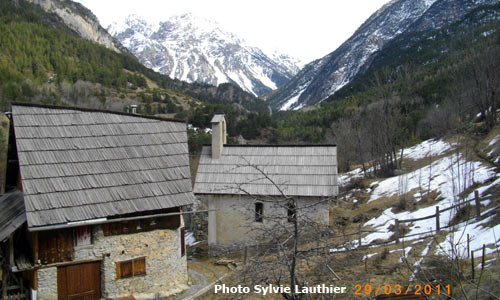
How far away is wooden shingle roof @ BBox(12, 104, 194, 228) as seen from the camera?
13.1 meters

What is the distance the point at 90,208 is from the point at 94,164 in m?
2.09

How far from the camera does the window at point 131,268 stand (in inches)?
550

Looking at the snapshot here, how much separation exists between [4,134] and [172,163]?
5916 centimetres

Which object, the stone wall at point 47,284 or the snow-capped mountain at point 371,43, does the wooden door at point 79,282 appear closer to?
the stone wall at point 47,284

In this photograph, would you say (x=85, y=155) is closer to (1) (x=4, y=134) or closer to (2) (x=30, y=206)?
(2) (x=30, y=206)

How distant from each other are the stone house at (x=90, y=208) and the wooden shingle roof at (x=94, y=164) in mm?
35

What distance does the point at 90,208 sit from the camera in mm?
13336

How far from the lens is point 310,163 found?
2178 centimetres

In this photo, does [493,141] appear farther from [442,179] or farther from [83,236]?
[83,236]

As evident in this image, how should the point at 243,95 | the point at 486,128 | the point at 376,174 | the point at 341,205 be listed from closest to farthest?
1. the point at 341,205
2. the point at 486,128
3. the point at 376,174
4. the point at 243,95

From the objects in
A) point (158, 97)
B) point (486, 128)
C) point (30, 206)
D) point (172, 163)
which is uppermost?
point (158, 97)

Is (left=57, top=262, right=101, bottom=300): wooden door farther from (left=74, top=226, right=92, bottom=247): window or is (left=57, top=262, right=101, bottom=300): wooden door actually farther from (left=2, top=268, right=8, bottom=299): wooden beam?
(left=2, top=268, right=8, bottom=299): wooden beam

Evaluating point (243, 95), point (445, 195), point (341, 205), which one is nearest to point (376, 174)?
point (341, 205)

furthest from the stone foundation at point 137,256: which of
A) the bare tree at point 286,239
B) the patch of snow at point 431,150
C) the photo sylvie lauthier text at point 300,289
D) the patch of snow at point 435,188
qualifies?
the patch of snow at point 431,150
